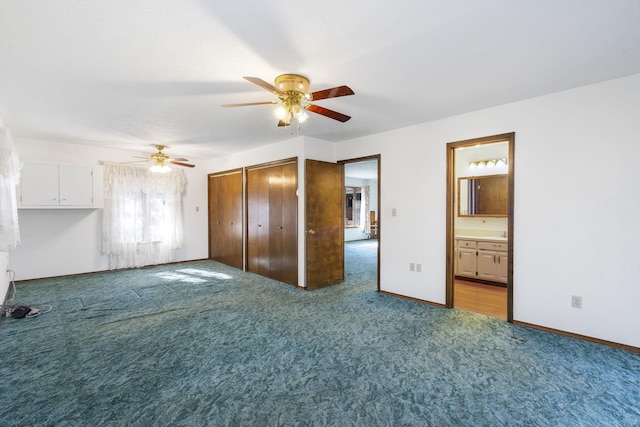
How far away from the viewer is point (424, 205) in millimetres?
3891

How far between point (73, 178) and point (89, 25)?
13.8ft

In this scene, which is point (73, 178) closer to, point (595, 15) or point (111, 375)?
point (111, 375)

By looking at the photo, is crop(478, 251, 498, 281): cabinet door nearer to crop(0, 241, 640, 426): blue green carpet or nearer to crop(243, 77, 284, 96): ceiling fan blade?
crop(0, 241, 640, 426): blue green carpet

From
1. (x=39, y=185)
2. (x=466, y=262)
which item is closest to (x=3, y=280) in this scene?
(x=39, y=185)

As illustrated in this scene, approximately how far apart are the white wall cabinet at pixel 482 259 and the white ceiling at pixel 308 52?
7.88 ft

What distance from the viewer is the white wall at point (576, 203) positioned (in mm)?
2592

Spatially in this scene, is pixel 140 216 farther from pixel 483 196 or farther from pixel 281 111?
pixel 483 196

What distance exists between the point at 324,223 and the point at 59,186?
445 centimetres

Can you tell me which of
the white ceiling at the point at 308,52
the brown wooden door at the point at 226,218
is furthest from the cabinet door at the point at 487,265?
the brown wooden door at the point at 226,218

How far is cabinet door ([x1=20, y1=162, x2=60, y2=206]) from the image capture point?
14.9ft

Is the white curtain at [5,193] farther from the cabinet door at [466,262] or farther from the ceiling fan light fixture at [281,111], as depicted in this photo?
the cabinet door at [466,262]

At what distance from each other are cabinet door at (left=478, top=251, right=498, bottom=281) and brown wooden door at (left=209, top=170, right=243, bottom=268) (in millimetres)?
4391

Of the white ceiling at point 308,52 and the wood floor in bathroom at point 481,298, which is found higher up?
the white ceiling at point 308,52

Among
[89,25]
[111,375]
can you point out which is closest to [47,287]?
[111,375]
